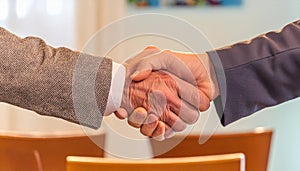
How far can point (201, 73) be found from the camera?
1308 mm

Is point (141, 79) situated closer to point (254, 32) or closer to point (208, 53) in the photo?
point (208, 53)

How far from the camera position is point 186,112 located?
51.0 inches

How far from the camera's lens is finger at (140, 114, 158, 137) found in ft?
4.14

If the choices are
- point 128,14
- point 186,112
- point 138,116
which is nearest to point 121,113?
point 138,116

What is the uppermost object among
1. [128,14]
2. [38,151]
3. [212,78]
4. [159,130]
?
[212,78]

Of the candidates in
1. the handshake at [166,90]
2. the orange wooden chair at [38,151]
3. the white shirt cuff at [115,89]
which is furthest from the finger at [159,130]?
the orange wooden chair at [38,151]

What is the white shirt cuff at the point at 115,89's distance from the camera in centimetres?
119

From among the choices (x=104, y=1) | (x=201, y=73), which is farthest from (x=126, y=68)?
(x=104, y=1)

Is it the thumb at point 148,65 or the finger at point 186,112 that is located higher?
the thumb at point 148,65

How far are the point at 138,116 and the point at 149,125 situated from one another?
0.03 metres

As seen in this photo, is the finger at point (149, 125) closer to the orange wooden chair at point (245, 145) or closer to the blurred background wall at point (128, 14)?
the orange wooden chair at point (245, 145)

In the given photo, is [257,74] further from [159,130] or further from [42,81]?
[42,81]

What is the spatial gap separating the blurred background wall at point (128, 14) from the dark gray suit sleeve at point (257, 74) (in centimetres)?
148

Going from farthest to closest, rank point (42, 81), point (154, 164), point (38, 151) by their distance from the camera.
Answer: point (38, 151) → point (154, 164) → point (42, 81)
